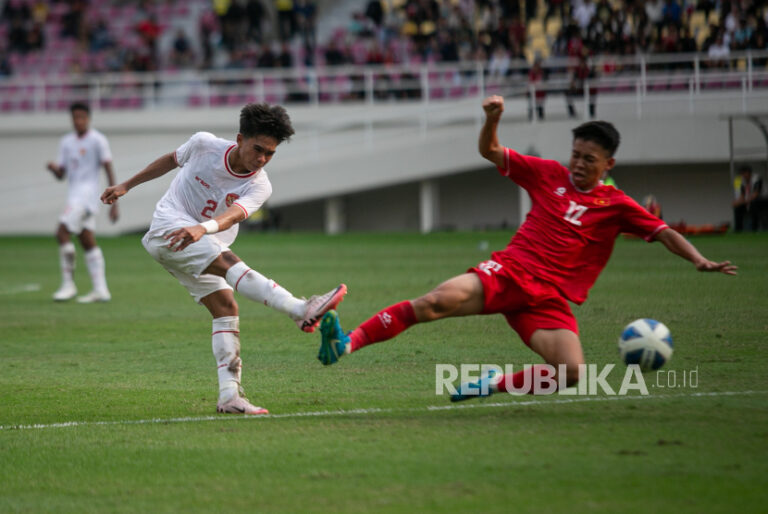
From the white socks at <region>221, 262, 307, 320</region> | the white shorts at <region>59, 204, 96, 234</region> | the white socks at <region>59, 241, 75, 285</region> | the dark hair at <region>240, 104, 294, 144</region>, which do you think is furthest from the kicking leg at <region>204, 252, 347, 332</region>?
the white socks at <region>59, 241, 75, 285</region>

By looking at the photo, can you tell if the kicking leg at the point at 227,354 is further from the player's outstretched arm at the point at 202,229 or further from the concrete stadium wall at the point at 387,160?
the concrete stadium wall at the point at 387,160

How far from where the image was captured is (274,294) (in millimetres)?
6562

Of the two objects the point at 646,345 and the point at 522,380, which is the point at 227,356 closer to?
the point at 522,380

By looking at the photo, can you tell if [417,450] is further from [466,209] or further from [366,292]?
[466,209]

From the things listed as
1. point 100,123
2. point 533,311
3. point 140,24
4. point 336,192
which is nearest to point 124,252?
point 336,192

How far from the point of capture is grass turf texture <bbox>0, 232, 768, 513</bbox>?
4762 millimetres

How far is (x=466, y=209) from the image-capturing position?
3091cm

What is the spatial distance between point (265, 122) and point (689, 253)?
2.71m

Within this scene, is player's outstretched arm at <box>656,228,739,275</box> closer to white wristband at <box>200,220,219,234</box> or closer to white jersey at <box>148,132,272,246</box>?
white jersey at <box>148,132,272,246</box>

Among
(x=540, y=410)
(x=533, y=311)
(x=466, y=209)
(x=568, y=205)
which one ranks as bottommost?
(x=466, y=209)

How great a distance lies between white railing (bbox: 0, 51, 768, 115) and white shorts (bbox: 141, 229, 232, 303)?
21.5 m

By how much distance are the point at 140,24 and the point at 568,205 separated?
31.5 metres

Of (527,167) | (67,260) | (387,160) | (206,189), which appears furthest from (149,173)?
(387,160)

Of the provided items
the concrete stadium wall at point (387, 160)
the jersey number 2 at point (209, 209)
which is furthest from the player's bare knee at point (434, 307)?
the concrete stadium wall at point (387, 160)
